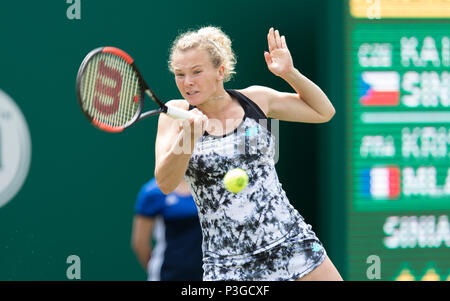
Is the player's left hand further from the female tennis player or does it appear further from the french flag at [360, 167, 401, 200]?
the french flag at [360, 167, 401, 200]

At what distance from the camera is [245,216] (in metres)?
2.65

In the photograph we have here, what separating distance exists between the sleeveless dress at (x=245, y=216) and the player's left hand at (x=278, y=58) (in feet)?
0.92

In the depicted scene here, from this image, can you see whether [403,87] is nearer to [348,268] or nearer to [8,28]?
[348,268]

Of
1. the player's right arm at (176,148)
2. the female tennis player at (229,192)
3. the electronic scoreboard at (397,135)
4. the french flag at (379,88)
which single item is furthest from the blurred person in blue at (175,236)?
the french flag at (379,88)

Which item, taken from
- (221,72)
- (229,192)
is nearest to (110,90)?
(221,72)

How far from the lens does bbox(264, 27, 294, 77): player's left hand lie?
287 cm

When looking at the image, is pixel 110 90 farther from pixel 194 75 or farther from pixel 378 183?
pixel 378 183

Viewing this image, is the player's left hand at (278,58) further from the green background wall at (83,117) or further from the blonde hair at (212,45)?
the green background wall at (83,117)

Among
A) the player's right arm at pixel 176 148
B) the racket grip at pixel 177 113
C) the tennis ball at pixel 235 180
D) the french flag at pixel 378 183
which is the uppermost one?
the racket grip at pixel 177 113

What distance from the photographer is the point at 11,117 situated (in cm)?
459

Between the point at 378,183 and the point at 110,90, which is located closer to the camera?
the point at 110,90

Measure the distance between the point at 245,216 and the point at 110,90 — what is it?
2.10 ft

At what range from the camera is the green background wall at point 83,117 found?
4.59m

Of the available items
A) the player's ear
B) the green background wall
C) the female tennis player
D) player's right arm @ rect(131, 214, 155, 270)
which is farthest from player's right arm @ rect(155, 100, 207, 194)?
the green background wall
